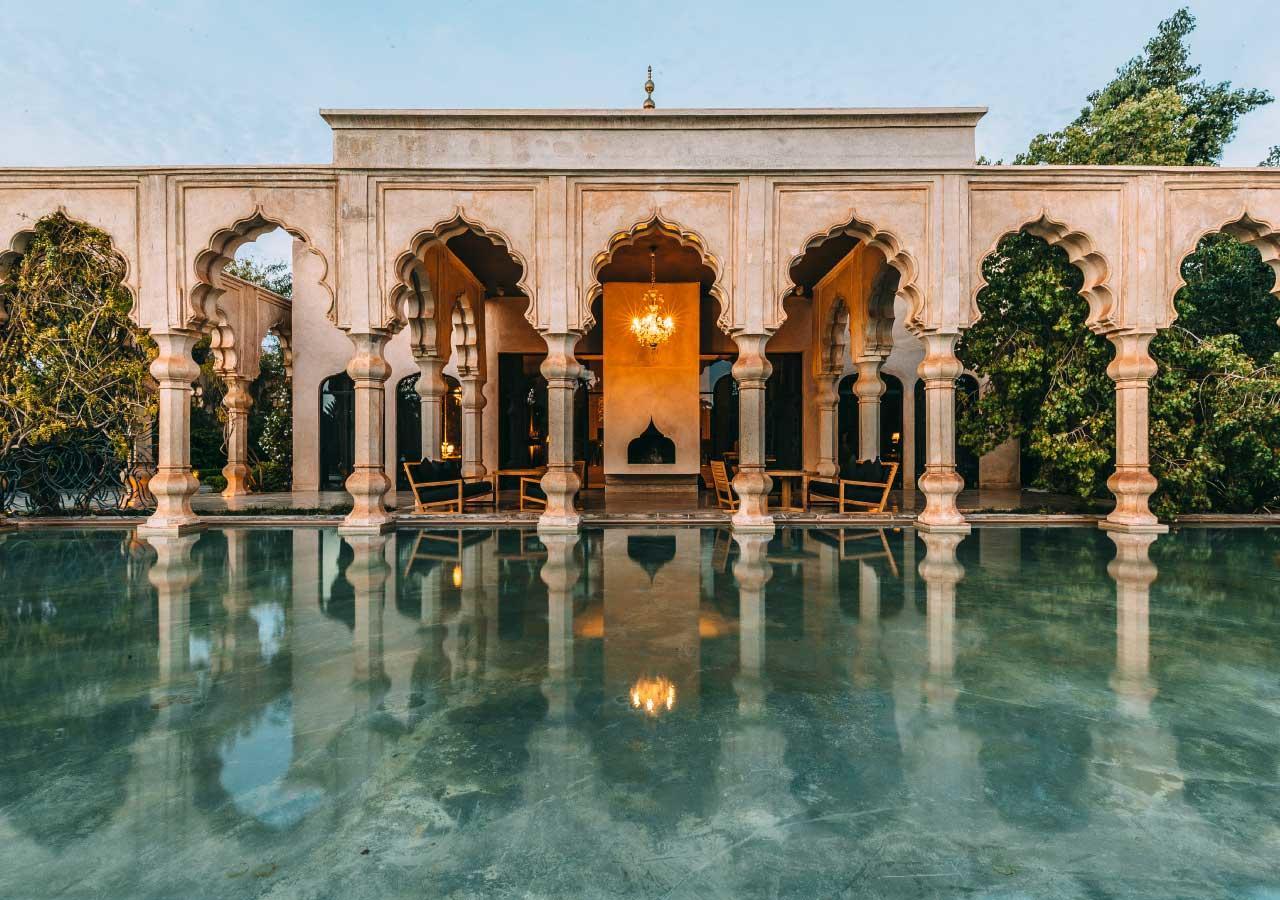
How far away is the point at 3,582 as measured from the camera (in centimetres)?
558

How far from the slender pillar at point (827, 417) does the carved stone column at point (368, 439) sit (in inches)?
335

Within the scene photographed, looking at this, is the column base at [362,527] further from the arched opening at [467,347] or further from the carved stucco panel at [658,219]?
the carved stucco panel at [658,219]

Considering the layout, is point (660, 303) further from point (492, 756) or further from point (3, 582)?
point (492, 756)

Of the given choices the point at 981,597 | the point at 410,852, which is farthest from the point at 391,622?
the point at 981,597

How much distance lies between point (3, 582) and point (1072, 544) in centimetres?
1076

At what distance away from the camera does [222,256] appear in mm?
8562

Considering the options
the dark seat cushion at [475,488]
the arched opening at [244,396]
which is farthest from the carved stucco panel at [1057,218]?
the arched opening at [244,396]

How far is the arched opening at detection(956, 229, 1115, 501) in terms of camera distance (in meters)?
8.62

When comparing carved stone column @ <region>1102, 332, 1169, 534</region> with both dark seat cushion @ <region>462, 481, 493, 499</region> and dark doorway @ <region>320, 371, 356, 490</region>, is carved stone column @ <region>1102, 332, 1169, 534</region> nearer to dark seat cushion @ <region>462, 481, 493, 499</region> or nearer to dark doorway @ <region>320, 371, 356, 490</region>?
dark seat cushion @ <region>462, 481, 493, 499</region>

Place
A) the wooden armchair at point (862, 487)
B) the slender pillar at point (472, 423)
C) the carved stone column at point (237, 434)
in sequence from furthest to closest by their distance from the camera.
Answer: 1. the carved stone column at point (237, 434)
2. the slender pillar at point (472, 423)
3. the wooden armchair at point (862, 487)

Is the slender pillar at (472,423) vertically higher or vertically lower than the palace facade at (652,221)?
lower

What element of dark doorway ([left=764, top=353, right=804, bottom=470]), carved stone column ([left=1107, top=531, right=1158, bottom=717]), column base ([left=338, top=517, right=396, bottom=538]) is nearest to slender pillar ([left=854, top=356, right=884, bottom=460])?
dark doorway ([left=764, top=353, right=804, bottom=470])

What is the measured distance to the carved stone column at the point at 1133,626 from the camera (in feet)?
9.87

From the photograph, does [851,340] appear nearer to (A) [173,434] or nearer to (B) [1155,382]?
(B) [1155,382]
